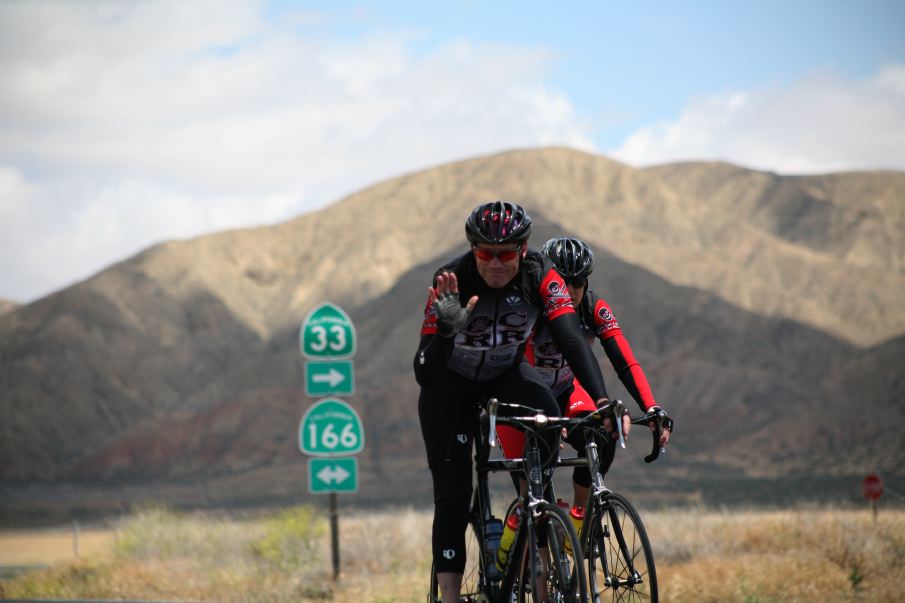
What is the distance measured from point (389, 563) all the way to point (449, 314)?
913cm

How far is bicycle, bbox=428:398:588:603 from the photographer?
5.28 m

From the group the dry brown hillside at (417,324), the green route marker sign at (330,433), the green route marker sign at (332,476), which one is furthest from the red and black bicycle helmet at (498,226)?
the dry brown hillside at (417,324)

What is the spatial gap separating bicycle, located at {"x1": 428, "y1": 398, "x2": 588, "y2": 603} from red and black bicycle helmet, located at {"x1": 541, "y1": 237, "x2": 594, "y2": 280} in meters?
1.24

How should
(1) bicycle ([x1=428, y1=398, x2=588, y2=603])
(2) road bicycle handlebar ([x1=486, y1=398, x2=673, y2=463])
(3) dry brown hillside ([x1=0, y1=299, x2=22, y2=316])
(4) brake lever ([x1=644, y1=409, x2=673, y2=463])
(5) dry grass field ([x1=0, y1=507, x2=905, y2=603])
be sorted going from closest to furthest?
1. (1) bicycle ([x1=428, y1=398, x2=588, y2=603])
2. (2) road bicycle handlebar ([x1=486, y1=398, x2=673, y2=463])
3. (4) brake lever ([x1=644, y1=409, x2=673, y2=463])
4. (5) dry grass field ([x1=0, y1=507, x2=905, y2=603])
5. (3) dry brown hillside ([x1=0, y1=299, x2=22, y2=316])

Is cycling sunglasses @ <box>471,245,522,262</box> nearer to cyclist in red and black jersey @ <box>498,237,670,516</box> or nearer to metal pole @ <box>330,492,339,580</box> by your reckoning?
cyclist in red and black jersey @ <box>498,237,670,516</box>

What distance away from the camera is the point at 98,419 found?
7762cm

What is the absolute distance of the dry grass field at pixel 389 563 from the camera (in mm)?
9453

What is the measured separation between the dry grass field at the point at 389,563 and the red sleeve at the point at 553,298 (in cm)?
363

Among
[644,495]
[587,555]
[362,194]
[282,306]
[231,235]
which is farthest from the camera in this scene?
[362,194]

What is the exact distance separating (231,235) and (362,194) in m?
12.4

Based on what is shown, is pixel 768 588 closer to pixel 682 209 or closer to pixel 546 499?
pixel 546 499

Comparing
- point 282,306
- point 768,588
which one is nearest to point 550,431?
point 768,588

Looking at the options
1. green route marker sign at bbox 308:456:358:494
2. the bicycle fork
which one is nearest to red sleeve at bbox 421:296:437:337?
the bicycle fork

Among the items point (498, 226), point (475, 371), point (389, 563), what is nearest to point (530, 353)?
point (475, 371)
